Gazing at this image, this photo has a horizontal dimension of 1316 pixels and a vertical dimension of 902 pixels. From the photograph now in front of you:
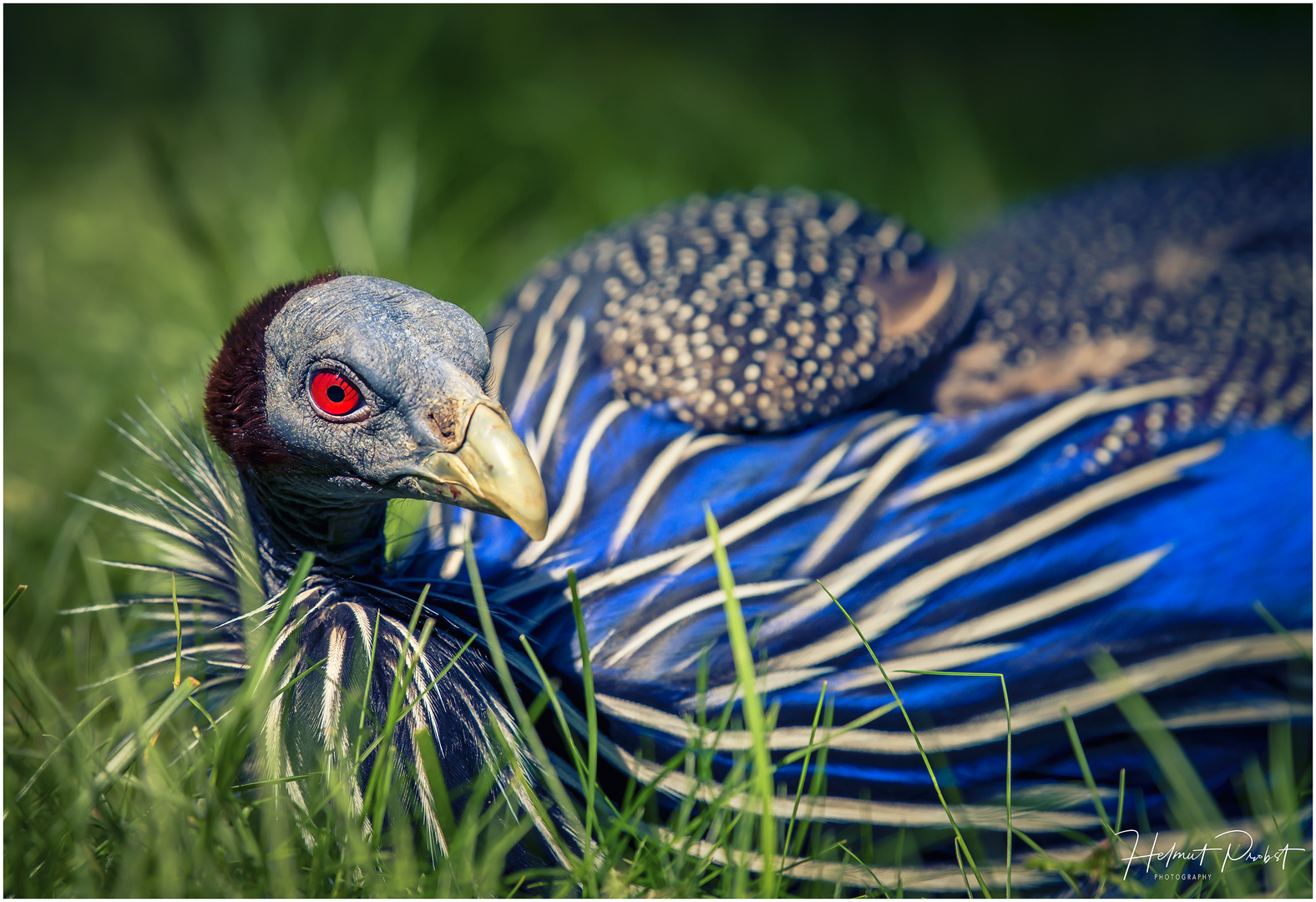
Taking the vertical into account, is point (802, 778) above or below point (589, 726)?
below

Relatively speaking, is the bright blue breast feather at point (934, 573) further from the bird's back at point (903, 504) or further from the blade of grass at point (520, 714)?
the blade of grass at point (520, 714)

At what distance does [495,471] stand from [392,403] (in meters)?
0.16

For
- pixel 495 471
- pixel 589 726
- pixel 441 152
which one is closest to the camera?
pixel 495 471

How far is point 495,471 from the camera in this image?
1.23m

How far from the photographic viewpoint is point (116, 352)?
8.89 feet

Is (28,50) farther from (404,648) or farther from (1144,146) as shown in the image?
(1144,146)

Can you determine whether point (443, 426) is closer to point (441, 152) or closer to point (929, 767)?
point (929, 767)

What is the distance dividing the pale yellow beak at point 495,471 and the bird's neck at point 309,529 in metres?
0.20

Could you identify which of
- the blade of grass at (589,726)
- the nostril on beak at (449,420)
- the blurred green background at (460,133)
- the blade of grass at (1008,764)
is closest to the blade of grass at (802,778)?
the blade of grass at (1008,764)

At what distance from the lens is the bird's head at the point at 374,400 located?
1.24 meters

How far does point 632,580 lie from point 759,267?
0.74 meters

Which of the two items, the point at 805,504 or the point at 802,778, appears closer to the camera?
the point at 802,778

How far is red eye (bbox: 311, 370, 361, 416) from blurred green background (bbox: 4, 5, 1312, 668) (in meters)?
1.21

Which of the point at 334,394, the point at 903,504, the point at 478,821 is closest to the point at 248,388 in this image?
the point at 334,394
